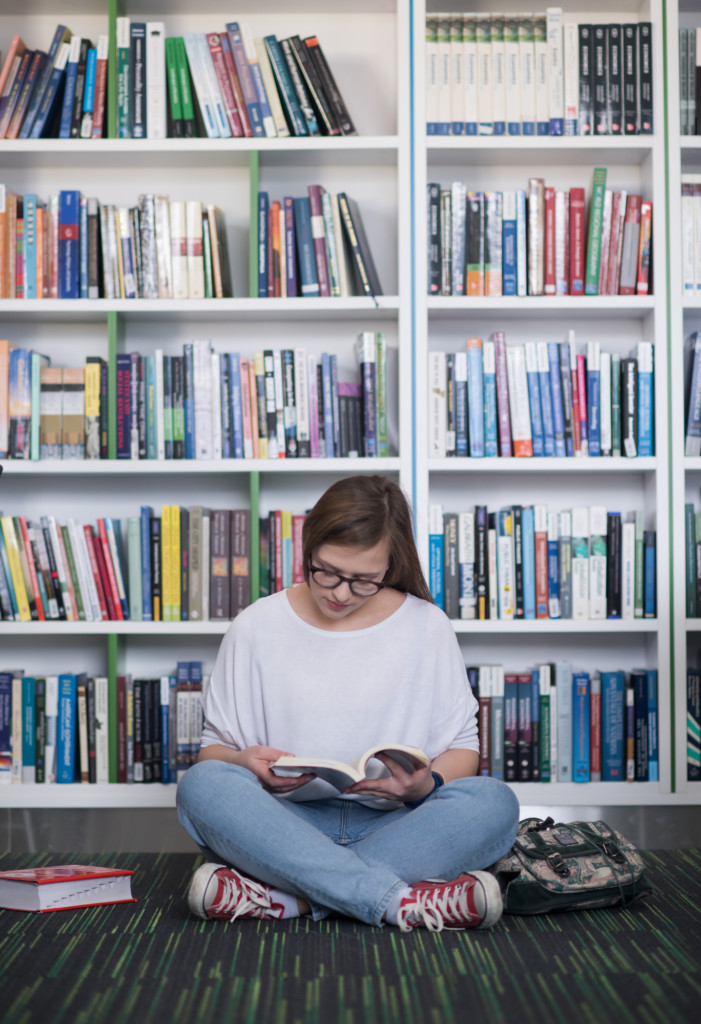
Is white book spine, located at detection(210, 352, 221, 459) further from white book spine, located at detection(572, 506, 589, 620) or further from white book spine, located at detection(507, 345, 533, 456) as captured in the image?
white book spine, located at detection(572, 506, 589, 620)

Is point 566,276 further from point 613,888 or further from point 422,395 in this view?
point 613,888

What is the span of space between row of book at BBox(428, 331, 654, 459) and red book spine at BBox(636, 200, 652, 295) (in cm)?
17

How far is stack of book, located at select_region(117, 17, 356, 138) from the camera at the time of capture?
2559 mm

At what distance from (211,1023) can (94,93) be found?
2.25 metres

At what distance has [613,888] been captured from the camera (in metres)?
1.76

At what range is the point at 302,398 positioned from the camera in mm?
2572

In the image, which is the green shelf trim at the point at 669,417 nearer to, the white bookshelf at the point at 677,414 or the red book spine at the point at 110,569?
the white bookshelf at the point at 677,414

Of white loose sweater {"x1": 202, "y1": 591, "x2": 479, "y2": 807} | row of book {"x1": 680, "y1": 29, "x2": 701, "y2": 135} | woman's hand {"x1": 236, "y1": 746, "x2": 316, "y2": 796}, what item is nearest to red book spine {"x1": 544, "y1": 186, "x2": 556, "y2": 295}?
row of book {"x1": 680, "y1": 29, "x2": 701, "y2": 135}

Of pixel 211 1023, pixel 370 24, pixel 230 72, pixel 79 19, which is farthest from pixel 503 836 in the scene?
pixel 79 19

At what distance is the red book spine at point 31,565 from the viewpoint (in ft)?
8.37

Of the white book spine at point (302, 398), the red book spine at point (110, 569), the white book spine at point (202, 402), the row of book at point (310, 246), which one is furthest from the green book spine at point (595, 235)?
the red book spine at point (110, 569)

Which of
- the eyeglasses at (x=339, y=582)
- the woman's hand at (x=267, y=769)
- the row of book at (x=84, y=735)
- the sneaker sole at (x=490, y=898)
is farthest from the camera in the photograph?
the row of book at (x=84, y=735)

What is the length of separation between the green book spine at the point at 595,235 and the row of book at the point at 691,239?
0.22 m

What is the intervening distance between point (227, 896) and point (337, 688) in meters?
0.41
